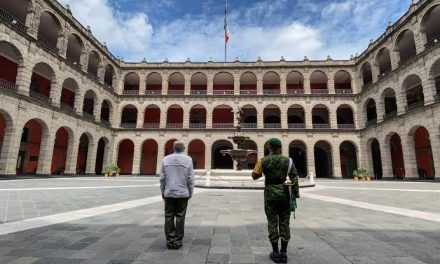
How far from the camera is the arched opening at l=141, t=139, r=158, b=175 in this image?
30405 mm

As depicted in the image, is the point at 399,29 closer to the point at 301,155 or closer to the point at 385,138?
the point at 385,138

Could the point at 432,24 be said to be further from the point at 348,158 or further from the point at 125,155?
the point at 125,155

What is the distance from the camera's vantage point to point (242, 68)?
2902 cm

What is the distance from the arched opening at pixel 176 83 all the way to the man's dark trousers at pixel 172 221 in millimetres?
27418

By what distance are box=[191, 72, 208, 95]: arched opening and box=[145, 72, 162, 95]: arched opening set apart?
165 inches

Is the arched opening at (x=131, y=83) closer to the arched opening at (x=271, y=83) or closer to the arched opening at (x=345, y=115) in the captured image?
the arched opening at (x=271, y=83)

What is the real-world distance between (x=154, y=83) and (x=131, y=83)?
10.1 ft

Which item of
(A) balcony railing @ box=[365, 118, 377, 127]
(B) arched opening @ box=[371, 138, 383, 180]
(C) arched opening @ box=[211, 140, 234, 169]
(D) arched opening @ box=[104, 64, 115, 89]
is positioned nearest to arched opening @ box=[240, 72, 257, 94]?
(C) arched opening @ box=[211, 140, 234, 169]

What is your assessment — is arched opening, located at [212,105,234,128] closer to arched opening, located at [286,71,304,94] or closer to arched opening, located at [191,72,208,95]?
arched opening, located at [191,72,208,95]

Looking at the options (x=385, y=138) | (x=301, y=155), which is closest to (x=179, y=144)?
(x=385, y=138)

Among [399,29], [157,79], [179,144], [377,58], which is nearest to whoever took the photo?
[179,144]

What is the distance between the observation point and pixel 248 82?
103ft

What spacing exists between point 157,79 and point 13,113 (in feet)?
56.4

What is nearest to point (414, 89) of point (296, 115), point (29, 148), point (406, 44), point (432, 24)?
point (406, 44)
